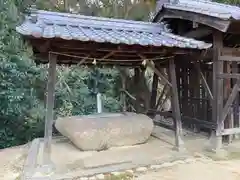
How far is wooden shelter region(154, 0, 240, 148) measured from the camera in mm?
5191

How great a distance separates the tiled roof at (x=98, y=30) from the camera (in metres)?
4.19

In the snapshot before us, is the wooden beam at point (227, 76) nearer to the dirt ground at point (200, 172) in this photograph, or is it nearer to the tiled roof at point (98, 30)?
the tiled roof at point (98, 30)

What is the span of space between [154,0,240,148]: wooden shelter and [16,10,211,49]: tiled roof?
50cm

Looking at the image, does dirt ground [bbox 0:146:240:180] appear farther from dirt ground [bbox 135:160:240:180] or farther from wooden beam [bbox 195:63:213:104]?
wooden beam [bbox 195:63:213:104]

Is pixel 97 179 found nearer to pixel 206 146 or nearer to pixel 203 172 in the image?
pixel 203 172

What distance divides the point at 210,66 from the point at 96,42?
10.1 ft

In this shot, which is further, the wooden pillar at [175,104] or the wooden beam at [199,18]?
the wooden pillar at [175,104]

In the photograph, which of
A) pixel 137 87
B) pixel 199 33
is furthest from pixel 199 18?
pixel 137 87

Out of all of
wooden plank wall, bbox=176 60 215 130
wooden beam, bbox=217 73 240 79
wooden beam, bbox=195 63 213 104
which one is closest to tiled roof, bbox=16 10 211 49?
wooden beam, bbox=217 73 240 79

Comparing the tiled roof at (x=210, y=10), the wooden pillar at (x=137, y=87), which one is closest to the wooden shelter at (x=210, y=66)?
the tiled roof at (x=210, y=10)

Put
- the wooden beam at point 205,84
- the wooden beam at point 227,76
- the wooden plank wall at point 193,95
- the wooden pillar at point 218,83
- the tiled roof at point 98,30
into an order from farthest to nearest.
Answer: the wooden plank wall at point 193,95
the wooden beam at point 205,84
the wooden pillar at point 218,83
the wooden beam at point 227,76
the tiled roof at point 98,30

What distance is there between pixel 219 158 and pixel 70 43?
3.40 metres

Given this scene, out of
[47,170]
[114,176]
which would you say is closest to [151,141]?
[114,176]

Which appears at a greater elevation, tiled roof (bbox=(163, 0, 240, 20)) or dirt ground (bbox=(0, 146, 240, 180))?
tiled roof (bbox=(163, 0, 240, 20))
